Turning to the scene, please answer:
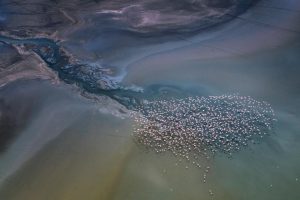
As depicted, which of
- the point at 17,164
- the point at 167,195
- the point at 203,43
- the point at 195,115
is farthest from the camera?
the point at 203,43

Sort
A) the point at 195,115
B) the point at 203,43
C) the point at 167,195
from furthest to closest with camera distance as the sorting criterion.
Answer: the point at 203,43 → the point at 195,115 → the point at 167,195

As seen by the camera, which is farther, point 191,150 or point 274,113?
point 274,113

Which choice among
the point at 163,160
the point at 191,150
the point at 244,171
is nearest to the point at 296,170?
Answer: the point at 244,171

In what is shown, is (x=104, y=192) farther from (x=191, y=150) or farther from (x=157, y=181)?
(x=191, y=150)

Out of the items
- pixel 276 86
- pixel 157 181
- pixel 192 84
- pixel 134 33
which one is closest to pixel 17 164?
pixel 157 181

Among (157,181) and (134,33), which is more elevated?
(134,33)

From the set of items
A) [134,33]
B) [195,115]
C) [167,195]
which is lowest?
[167,195]

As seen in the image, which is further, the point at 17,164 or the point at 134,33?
the point at 134,33

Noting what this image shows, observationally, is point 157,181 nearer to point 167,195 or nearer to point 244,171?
point 167,195

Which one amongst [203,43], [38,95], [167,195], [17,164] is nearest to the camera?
[167,195]
